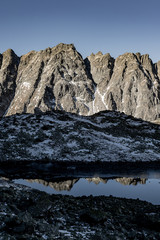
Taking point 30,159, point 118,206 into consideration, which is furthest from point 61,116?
point 118,206

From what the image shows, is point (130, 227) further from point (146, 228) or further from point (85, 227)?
point (85, 227)

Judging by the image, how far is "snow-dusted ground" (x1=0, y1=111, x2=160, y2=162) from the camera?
154 ft

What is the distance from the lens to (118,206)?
19109 millimetres

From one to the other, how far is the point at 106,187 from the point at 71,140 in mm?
25137

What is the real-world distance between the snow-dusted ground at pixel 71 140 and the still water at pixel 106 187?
1446 cm

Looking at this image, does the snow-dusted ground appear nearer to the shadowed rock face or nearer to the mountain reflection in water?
the mountain reflection in water

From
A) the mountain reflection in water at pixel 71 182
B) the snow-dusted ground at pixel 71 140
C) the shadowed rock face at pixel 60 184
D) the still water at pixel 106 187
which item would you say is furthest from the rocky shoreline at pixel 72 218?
the snow-dusted ground at pixel 71 140

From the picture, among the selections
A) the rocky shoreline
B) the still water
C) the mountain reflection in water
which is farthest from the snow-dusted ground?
the rocky shoreline

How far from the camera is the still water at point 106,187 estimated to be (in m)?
24.8

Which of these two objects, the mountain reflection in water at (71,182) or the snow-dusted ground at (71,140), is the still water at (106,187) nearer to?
the mountain reflection in water at (71,182)

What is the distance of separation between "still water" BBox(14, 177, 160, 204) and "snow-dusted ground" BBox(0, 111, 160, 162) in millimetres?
14456

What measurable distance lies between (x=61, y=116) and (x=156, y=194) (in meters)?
46.4

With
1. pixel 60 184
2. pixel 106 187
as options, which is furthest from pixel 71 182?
pixel 106 187

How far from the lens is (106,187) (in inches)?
1104
